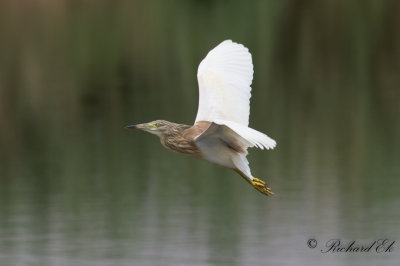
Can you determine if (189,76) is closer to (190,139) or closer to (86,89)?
(86,89)

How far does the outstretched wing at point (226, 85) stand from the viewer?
7.69m

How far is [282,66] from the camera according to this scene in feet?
66.1

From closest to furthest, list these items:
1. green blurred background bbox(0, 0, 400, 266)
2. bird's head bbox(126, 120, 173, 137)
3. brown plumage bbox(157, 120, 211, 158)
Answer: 1. brown plumage bbox(157, 120, 211, 158)
2. bird's head bbox(126, 120, 173, 137)
3. green blurred background bbox(0, 0, 400, 266)

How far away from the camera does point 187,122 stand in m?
15.3

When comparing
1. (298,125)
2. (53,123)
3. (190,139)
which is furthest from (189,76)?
(190,139)

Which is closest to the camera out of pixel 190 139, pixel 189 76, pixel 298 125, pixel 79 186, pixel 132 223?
pixel 190 139

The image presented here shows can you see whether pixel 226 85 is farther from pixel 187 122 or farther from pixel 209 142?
pixel 187 122

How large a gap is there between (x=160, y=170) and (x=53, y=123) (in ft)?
14.9

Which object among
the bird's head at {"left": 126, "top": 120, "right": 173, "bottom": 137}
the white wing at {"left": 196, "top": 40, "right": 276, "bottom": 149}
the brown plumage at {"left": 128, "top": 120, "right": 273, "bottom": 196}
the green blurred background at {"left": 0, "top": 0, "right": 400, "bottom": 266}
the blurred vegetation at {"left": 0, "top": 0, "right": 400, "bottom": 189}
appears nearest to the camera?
the brown plumage at {"left": 128, "top": 120, "right": 273, "bottom": 196}

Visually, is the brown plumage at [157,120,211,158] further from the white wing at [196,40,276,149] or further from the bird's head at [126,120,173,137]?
the white wing at [196,40,276,149]

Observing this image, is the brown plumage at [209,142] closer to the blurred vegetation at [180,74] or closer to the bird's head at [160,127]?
the bird's head at [160,127]

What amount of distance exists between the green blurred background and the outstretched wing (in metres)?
2.15

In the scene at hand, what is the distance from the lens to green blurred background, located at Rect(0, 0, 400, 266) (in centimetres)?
1042

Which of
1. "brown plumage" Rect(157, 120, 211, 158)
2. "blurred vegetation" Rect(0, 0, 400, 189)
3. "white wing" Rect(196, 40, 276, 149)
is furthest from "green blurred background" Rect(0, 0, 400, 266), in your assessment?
"brown plumage" Rect(157, 120, 211, 158)
